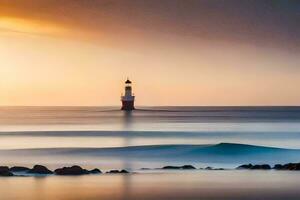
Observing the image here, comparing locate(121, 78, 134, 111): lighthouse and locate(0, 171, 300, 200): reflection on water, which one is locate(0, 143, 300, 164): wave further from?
locate(121, 78, 134, 111): lighthouse

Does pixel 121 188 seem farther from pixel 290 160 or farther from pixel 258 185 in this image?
pixel 290 160

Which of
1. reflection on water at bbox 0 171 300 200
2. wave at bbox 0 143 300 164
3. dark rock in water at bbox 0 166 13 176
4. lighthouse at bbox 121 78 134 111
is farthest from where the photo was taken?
lighthouse at bbox 121 78 134 111

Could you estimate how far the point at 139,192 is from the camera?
54.6 feet

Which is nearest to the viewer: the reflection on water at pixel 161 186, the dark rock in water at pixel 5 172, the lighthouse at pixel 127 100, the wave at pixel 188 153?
the reflection on water at pixel 161 186

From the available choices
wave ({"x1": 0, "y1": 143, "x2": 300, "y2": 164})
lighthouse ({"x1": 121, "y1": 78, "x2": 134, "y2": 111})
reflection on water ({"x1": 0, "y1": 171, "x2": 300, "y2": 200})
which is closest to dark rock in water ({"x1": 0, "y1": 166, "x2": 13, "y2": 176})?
reflection on water ({"x1": 0, "y1": 171, "x2": 300, "y2": 200})

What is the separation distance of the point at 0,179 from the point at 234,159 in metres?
9.60

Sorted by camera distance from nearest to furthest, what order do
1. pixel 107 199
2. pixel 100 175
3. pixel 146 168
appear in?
pixel 107 199 → pixel 100 175 → pixel 146 168

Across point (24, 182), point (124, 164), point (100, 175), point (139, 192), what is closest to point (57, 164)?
point (124, 164)

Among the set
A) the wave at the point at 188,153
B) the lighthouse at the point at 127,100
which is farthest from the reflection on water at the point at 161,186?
the lighthouse at the point at 127,100

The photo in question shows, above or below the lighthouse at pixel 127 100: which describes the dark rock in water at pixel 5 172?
below

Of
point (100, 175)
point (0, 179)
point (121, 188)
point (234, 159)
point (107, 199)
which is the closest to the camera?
point (107, 199)

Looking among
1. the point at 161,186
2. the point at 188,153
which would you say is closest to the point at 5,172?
the point at 161,186

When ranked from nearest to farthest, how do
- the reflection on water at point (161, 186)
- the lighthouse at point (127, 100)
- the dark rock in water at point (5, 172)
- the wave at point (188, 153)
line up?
the reflection on water at point (161, 186) → the dark rock in water at point (5, 172) → the wave at point (188, 153) → the lighthouse at point (127, 100)

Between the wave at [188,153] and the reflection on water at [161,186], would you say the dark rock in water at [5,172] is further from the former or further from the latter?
the wave at [188,153]
